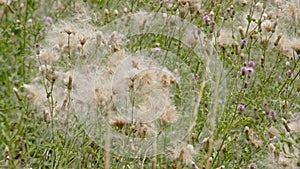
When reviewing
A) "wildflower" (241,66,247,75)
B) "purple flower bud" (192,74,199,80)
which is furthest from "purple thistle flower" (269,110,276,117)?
"purple flower bud" (192,74,199,80)

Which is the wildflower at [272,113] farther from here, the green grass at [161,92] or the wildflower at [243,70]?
the wildflower at [243,70]

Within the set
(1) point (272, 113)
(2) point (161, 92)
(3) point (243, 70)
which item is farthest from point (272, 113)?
(2) point (161, 92)

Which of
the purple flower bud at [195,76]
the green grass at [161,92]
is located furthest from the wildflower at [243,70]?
the purple flower bud at [195,76]

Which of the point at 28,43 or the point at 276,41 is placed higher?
the point at 276,41

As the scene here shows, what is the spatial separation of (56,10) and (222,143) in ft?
6.57

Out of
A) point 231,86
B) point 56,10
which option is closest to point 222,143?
point 231,86

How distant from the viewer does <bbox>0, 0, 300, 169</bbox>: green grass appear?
240 centimetres

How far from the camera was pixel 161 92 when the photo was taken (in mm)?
2381

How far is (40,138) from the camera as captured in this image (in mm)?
2992

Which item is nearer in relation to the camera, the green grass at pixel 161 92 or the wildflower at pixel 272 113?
the green grass at pixel 161 92

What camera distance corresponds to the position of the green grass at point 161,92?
94.6 inches

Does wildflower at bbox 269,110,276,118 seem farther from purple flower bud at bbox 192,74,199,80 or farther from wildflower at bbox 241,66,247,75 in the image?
purple flower bud at bbox 192,74,199,80

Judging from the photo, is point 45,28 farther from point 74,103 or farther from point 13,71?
point 74,103

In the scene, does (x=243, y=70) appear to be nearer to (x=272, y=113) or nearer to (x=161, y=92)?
(x=272, y=113)
